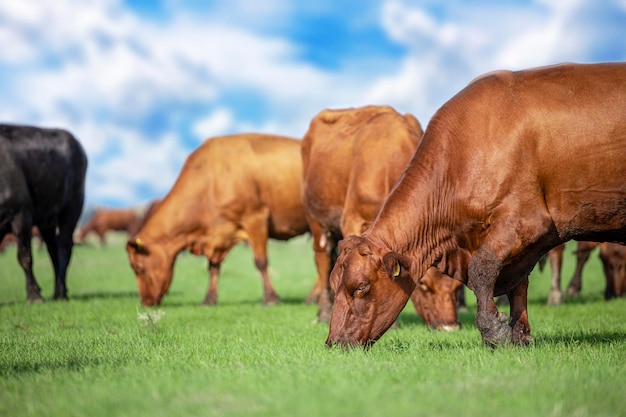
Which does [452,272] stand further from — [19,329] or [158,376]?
[19,329]

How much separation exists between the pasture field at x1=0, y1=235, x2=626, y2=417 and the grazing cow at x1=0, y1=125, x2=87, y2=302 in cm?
319

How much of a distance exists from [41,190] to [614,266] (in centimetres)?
1100

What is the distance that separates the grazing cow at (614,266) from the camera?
1373 cm

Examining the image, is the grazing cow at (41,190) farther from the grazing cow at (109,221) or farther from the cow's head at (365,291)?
the grazing cow at (109,221)

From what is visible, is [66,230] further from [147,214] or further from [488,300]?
[488,300]

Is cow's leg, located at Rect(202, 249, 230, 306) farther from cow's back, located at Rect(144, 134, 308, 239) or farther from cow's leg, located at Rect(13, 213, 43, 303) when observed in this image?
cow's leg, located at Rect(13, 213, 43, 303)

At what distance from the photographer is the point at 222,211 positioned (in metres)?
15.3

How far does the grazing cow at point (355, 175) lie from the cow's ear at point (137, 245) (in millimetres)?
3755

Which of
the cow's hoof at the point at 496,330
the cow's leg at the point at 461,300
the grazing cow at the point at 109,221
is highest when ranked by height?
the cow's hoof at the point at 496,330

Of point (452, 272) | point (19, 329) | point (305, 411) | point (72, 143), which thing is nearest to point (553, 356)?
point (452, 272)

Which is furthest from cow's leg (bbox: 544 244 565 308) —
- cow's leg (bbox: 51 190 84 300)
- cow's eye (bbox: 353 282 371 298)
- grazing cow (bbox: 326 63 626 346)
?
cow's leg (bbox: 51 190 84 300)

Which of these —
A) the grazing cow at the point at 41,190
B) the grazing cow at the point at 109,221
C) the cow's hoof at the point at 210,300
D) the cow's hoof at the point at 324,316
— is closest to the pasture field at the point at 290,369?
the cow's hoof at the point at 324,316

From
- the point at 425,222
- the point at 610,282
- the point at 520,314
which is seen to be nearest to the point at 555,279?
the point at 610,282

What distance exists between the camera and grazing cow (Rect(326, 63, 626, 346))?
6.91m
